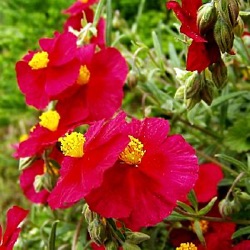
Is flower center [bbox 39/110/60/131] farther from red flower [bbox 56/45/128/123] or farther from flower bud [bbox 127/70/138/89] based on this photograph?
flower bud [bbox 127/70/138/89]

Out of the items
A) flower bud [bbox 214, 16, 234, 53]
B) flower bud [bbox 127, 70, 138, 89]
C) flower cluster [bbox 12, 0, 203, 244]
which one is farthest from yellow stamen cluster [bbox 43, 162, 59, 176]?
flower bud [bbox 214, 16, 234, 53]

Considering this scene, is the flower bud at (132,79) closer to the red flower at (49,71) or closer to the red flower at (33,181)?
the red flower at (49,71)

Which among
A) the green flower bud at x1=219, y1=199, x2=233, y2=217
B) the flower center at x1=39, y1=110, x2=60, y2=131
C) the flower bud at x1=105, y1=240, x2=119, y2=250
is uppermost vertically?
the flower center at x1=39, y1=110, x2=60, y2=131

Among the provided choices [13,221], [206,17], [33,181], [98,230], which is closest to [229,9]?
[206,17]

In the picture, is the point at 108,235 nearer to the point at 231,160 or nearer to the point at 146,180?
the point at 146,180

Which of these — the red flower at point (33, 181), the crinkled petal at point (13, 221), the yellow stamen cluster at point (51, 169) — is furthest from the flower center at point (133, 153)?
the red flower at point (33, 181)

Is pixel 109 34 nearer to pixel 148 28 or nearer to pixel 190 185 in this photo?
pixel 190 185

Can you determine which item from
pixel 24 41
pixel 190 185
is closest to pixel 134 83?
pixel 190 185
